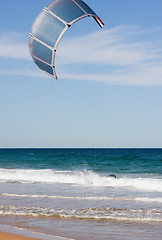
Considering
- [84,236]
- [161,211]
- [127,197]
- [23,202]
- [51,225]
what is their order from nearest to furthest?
[84,236]
[51,225]
[161,211]
[23,202]
[127,197]

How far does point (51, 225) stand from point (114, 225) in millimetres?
1414

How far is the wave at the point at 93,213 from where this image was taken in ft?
31.5

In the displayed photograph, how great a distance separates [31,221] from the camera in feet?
30.5

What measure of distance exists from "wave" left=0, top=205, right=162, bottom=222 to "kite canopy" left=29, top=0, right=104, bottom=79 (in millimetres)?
3761

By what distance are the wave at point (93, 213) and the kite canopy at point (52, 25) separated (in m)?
3.76

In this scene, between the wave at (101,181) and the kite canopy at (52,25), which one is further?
the wave at (101,181)

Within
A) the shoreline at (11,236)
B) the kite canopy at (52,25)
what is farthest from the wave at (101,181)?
the kite canopy at (52,25)

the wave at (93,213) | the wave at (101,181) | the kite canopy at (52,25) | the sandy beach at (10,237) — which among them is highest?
the kite canopy at (52,25)

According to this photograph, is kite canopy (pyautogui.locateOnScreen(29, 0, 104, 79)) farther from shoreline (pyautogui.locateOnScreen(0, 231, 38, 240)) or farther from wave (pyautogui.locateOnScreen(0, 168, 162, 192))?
wave (pyautogui.locateOnScreen(0, 168, 162, 192))

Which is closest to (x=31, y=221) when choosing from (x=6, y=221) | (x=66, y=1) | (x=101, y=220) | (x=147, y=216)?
(x=6, y=221)

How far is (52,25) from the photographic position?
8.11 m

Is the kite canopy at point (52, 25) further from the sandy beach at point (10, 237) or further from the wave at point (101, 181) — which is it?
the wave at point (101, 181)

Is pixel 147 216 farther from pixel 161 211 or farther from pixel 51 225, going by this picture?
pixel 51 225

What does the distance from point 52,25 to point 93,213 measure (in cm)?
495
